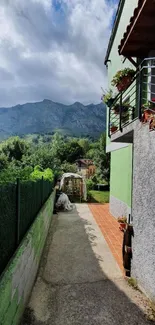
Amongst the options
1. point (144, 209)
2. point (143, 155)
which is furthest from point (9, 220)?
point (143, 155)

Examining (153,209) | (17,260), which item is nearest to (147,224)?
(153,209)

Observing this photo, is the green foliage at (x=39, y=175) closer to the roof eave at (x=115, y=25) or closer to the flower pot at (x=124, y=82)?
the flower pot at (x=124, y=82)

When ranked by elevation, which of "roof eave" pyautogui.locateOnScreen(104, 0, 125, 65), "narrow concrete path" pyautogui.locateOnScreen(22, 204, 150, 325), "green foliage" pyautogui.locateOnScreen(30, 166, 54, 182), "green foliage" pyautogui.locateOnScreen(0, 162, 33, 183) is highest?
"roof eave" pyautogui.locateOnScreen(104, 0, 125, 65)

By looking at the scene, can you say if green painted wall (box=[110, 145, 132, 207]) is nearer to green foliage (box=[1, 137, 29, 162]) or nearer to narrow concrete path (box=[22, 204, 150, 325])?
narrow concrete path (box=[22, 204, 150, 325])

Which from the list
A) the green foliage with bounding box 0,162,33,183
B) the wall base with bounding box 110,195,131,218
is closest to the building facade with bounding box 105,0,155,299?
the green foliage with bounding box 0,162,33,183

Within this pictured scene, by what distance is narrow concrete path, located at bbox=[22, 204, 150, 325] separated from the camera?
4.02 metres

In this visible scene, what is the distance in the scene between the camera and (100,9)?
14.3 m

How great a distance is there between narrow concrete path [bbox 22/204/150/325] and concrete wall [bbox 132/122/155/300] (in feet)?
1.58

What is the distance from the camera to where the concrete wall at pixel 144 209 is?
178 inches

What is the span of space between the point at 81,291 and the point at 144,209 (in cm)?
225

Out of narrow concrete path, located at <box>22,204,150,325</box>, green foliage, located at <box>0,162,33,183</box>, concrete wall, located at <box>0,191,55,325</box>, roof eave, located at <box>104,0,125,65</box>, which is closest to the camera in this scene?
concrete wall, located at <box>0,191,55,325</box>

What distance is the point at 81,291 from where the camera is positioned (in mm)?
4969

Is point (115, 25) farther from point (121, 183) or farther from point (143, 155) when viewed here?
point (143, 155)

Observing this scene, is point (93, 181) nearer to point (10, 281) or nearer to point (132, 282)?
point (132, 282)
